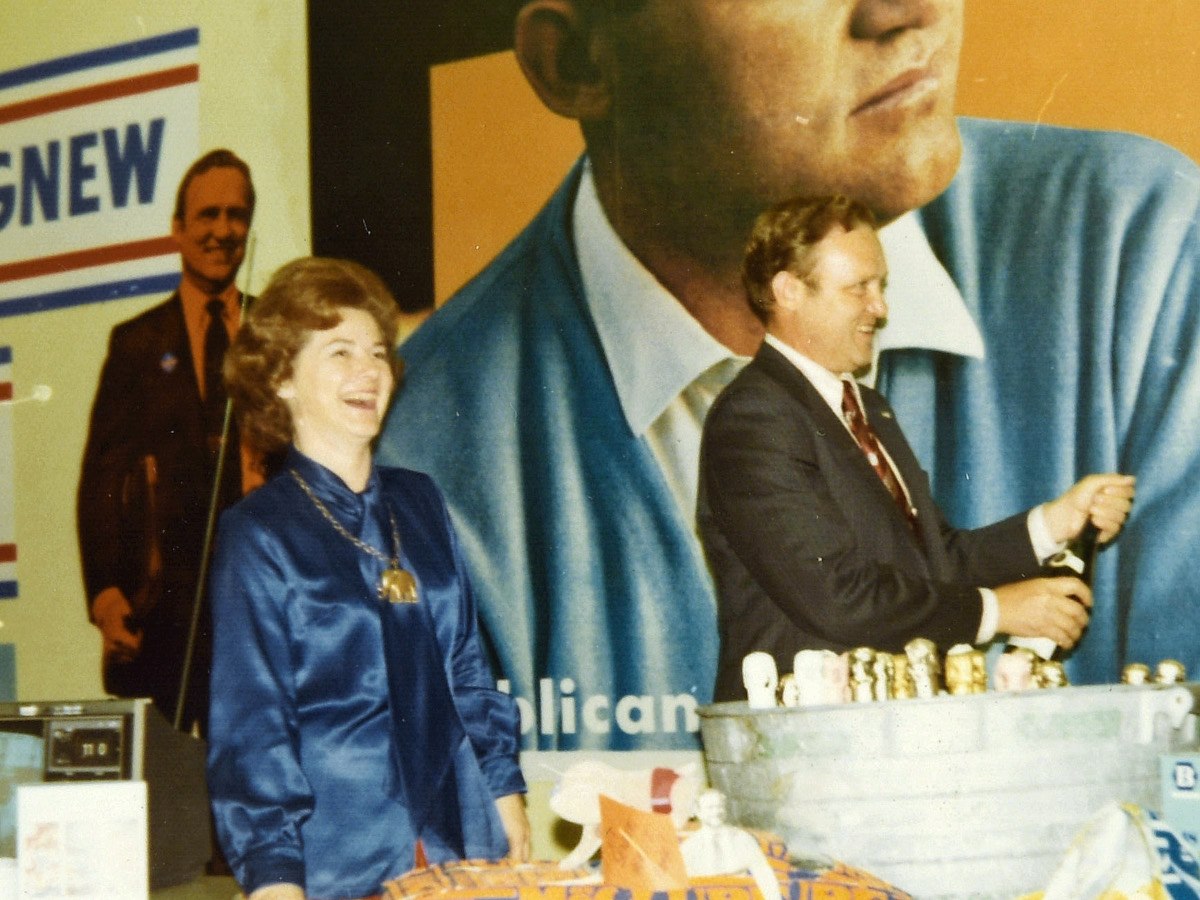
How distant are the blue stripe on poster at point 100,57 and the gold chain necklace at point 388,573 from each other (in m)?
2.21

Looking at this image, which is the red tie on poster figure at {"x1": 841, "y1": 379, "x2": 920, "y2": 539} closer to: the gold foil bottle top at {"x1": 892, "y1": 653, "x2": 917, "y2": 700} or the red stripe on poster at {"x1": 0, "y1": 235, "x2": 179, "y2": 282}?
the gold foil bottle top at {"x1": 892, "y1": 653, "x2": 917, "y2": 700}

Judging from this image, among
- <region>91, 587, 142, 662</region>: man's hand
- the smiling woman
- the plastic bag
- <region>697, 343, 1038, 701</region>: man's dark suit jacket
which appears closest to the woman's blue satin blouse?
the smiling woman

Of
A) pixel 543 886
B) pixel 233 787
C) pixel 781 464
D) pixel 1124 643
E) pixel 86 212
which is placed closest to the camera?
pixel 543 886

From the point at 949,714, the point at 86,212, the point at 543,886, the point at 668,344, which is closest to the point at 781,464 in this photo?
the point at 949,714

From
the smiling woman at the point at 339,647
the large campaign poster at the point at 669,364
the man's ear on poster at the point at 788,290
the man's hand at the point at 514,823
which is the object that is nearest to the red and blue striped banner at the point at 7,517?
the large campaign poster at the point at 669,364

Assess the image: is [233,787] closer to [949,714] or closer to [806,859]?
[806,859]

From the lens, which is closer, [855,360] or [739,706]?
[739,706]

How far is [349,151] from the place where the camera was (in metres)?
3.56

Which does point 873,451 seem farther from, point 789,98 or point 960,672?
point 789,98

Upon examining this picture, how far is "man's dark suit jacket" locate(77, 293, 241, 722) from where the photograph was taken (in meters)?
3.64

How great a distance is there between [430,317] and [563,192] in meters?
0.42

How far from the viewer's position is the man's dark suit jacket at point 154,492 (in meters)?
3.64

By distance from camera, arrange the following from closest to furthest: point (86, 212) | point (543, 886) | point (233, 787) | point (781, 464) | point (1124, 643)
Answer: point (543, 886) → point (233, 787) → point (781, 464) → point (1124, 643) → point (86, 212)

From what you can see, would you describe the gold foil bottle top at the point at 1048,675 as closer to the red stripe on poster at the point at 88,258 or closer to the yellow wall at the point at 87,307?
the yellow wall at the point at 87,307
